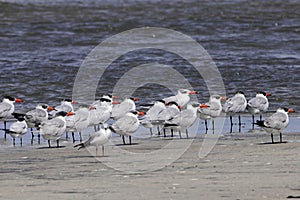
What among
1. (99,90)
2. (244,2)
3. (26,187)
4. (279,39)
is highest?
(244,2)

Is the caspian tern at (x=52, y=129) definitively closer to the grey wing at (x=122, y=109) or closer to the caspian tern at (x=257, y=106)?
the grey wing at (x=122, y=109)

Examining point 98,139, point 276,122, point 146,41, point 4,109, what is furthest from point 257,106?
point 146,41

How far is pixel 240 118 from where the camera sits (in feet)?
47.3

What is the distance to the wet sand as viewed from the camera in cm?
763

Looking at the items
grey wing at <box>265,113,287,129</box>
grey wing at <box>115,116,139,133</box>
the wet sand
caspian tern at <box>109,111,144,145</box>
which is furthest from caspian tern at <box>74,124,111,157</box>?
grey wing at <box>265,113,287,129</box>

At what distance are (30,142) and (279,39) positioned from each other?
13658 mm

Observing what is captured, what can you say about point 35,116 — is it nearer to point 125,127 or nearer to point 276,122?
point 125,127

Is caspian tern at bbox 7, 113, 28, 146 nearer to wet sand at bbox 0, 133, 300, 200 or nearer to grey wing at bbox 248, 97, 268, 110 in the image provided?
wet sand at bbox 0, 133, 300, 200

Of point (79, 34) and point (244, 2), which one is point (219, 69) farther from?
point (244, 2)

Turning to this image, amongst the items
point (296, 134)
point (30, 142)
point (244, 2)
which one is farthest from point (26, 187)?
point (244, 2)

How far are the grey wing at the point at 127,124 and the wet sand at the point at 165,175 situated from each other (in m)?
0.57

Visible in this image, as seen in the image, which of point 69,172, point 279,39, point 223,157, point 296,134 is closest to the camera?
point 69,172

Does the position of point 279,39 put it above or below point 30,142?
above

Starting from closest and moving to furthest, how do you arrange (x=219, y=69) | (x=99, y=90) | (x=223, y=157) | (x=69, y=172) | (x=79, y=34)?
(x=69, y=172) < (x=223, y=157) < (x=99, y=90) < (x=219, y=69) < (x=79, y=34)
